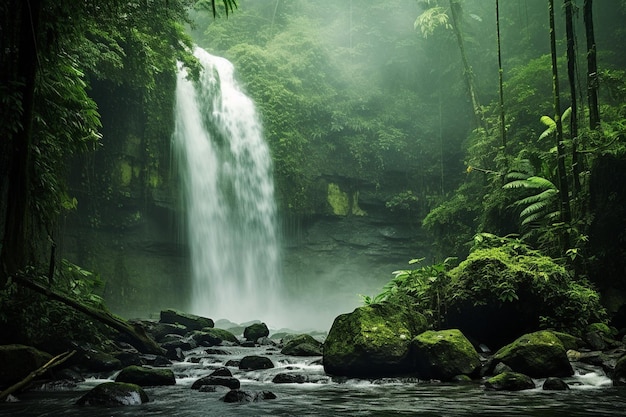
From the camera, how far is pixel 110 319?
9.27m

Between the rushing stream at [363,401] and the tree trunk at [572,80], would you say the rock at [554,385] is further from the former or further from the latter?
the tree trunk at [572,80]

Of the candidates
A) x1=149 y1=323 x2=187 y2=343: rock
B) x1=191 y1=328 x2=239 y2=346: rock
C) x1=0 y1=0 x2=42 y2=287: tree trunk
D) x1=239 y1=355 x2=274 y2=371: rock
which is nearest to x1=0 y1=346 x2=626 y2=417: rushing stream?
x1=239 y1=355 x2=274 y2=371: rock

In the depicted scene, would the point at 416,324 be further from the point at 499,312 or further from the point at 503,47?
the point at 503,47

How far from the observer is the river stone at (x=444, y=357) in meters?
7.94

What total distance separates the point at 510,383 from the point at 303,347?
526 cm

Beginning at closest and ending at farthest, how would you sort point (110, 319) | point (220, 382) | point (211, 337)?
point (220, 382), point (110, 319), point (211, 337)

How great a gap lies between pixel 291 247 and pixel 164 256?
5609 millimetres

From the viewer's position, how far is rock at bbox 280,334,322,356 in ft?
36.5

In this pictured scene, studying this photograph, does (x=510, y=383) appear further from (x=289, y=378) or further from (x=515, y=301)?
(x=515, y=301)

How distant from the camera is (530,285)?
10.2 metres

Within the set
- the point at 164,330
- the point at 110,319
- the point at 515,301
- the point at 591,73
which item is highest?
the point at 591,73

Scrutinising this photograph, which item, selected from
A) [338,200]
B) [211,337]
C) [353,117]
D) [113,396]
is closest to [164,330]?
[211,337]

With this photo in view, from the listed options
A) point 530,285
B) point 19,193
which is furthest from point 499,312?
point 19,193

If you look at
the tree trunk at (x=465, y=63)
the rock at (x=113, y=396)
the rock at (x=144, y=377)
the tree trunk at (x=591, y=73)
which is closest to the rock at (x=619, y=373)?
the rock at (x=113, y=396)
